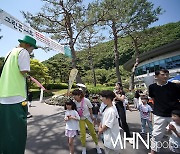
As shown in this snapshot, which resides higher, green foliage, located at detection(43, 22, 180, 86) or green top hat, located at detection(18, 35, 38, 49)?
green foliage, located at detection(43, 22, 180, 86)

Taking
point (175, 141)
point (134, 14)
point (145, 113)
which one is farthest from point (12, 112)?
point (134, 14)

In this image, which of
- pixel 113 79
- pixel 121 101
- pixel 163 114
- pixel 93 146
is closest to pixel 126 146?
pixel 93 146

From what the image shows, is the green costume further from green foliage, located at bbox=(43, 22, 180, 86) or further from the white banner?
green foliage, located at bbox=(43, 22, 180, 86)

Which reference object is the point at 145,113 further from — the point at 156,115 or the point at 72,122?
the point at 72,122

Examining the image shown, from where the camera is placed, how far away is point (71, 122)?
3871mm

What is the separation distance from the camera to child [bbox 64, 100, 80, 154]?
3742mm

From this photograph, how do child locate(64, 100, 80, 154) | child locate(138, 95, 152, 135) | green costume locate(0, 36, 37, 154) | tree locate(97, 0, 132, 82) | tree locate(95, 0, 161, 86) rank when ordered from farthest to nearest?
tree locate(95, 0, 161, 86) < tree locate(97, 0, 132, 82) < child locate(138, 95, 152, 135) < child locate(64, 100, 80, 154) < green costume locate(0, 36, 37, 154)

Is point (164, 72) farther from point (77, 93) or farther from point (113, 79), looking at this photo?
point (113, 79)

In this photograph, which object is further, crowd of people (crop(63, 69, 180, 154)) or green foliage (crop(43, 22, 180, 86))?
green foliage (crop(43, 22, 180, 86))

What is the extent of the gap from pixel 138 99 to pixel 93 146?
225 cm

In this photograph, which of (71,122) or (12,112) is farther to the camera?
(71,122)

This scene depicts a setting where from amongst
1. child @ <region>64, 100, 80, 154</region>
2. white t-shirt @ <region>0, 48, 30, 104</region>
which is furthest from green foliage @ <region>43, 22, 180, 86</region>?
white t-shirt @ <region>0, 48, 30, 104</region>

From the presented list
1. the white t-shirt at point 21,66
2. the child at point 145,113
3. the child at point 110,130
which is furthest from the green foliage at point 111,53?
the white t-shirt at point 21,66

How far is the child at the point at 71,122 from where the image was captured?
147 inches
